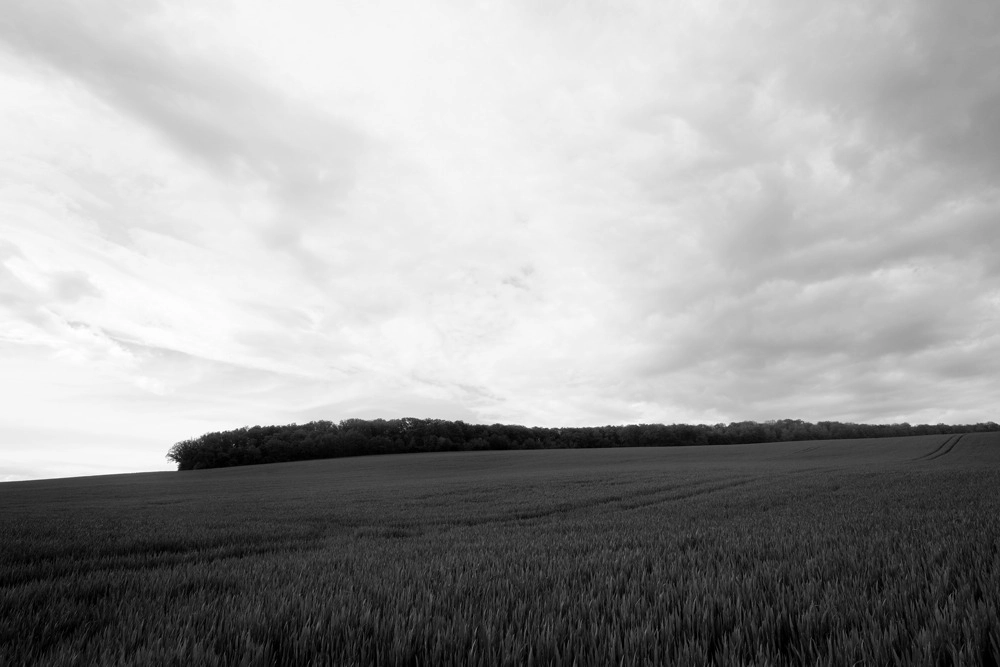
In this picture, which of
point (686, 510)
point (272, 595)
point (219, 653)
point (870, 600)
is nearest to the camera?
point (219, 653)

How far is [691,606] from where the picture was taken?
3.74m

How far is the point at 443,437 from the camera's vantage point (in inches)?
4437

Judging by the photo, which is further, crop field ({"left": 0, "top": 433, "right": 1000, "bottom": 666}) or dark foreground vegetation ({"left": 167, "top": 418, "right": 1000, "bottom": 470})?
dark foreground vegetation ({"left": 167, "top": 418, "right": 1000, "bottom": 470})

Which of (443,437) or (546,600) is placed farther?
(443,437)

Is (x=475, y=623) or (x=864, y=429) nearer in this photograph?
(x=475, y=623)

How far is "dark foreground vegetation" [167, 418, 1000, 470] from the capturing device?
105 metres

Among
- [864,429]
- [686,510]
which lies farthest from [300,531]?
[864,429]

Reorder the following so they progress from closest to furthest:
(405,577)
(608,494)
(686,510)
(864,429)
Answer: (405,577) → (686,510) → (608,494) → (864,429)

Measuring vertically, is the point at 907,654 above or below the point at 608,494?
above

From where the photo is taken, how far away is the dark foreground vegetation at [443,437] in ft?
343

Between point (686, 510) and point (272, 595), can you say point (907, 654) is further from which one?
point (686, 510)

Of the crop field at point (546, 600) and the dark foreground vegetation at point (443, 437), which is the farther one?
the dark foreground vegetation at point (443, 437)

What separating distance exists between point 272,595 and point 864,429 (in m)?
158

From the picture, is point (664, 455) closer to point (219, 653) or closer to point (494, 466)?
point (494, 466)
